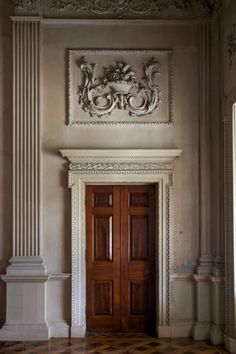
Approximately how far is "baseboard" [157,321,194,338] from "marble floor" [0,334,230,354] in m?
0.11

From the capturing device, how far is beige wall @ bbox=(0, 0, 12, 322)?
7031 millimetres

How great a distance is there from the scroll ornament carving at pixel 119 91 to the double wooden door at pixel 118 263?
3.59ft

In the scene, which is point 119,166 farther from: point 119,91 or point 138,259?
point 138,259

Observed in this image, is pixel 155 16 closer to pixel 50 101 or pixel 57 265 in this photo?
pixel 50 101

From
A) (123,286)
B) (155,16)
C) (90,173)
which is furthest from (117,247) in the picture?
(155,16)

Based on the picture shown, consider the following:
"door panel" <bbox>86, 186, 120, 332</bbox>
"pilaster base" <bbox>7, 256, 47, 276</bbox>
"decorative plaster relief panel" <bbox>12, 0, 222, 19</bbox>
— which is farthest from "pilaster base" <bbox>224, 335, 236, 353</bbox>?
"decorative plaster relief panel" <bbox>12, 0, 222, 19</bbox>

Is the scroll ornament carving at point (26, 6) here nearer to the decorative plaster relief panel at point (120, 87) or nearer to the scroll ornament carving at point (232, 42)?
the decorative plaster relief panel at point (120, 87)

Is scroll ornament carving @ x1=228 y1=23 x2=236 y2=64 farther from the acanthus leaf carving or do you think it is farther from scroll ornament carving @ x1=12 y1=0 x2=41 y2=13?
scroll ornament carving @ x1=12 y1=0 x2=41 y2=13

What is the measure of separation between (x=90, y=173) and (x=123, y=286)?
5.34 feet

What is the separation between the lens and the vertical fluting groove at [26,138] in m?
6.96

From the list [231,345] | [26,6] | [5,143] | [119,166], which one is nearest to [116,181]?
[119,166]

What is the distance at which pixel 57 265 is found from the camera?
7031 mm

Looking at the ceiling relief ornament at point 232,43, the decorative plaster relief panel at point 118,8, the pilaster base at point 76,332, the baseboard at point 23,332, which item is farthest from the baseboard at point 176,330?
the decorative plaster relief panel at point 118,8

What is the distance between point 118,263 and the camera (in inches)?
283
